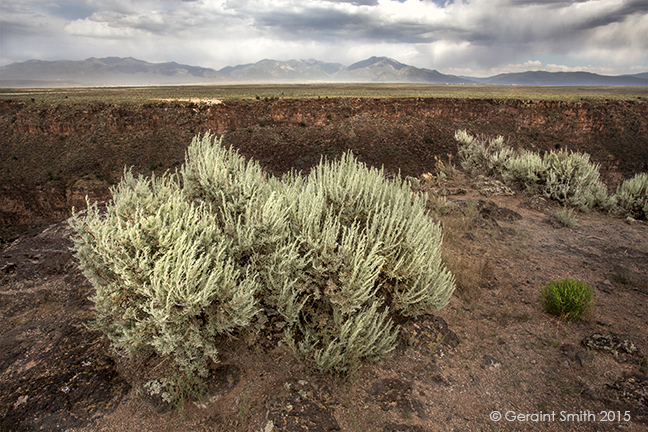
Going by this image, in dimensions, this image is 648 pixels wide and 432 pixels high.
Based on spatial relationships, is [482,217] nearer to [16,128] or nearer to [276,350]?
[276,350]

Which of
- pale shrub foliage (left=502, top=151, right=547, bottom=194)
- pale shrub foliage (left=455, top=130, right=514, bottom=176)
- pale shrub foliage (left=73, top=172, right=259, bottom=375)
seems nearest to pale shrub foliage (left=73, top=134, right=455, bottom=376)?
pale shrub foliage (left=73, top=172, right=259, bottom=375)

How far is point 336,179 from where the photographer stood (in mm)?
4750

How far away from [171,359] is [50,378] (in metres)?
1.10

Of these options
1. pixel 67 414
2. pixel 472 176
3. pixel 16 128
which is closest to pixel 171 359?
pixel 67 414

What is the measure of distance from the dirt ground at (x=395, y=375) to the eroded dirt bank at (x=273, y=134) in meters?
25.0

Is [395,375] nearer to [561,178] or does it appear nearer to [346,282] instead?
[346,282]

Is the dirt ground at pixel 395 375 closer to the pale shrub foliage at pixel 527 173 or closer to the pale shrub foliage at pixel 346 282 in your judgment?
the pale shrub foliage at pixel 346 282

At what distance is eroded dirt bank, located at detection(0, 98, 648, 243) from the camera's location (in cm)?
2862

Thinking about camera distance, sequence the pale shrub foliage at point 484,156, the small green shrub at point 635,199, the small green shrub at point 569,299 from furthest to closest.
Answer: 1. the pale shrub foliage at point 484,156
2. the small green shrub at point 635,199
3. the small green shrub at point 569,299

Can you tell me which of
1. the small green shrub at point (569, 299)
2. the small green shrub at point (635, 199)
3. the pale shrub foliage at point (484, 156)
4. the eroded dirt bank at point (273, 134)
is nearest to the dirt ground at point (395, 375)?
the small green shrub at point (569, 299)

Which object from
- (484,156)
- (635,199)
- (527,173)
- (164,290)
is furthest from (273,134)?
(164,290)

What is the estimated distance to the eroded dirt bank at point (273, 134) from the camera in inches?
1127

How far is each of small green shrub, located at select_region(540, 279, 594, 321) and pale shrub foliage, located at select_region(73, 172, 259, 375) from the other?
3.82 m

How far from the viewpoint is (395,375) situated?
337 centimetres
